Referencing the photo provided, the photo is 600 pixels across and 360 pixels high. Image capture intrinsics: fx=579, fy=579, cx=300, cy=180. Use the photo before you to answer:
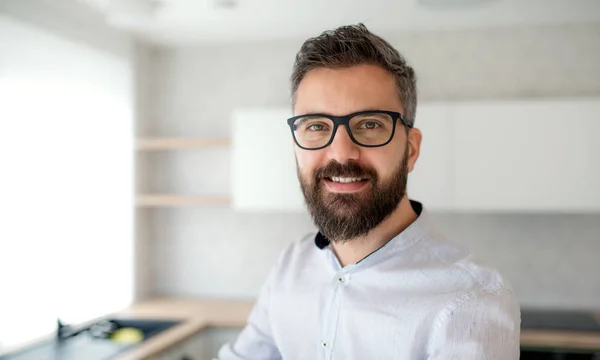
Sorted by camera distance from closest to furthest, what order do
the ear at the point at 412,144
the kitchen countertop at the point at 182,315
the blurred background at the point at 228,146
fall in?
the ear at the point at 412,144 → the kitchen countertop at the point at 182,315 → the blurred background at the point at 228,146

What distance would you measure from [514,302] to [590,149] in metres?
2.11

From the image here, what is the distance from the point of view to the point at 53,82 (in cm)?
282

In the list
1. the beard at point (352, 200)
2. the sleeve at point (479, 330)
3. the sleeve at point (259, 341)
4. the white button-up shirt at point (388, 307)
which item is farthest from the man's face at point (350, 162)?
the sleeve at point (259, 341)

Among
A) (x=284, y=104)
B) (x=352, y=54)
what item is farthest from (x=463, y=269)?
(x=284, y=104)

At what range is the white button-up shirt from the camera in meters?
1.04

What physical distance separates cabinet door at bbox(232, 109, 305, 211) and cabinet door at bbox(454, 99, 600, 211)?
2.92ft

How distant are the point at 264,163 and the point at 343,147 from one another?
206cm

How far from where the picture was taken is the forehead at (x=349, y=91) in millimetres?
1152

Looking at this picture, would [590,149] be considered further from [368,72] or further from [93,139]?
[93,139]

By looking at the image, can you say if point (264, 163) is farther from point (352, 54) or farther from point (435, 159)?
point (352, 54)

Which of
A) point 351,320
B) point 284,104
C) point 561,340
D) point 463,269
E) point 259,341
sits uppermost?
point 284,104

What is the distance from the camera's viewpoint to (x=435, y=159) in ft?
9.83

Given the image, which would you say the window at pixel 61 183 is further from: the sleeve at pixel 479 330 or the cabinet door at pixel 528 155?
the sleeve at pixel 479 330

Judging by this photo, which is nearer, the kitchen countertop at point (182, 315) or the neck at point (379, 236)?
the neck at point (379, 236)
